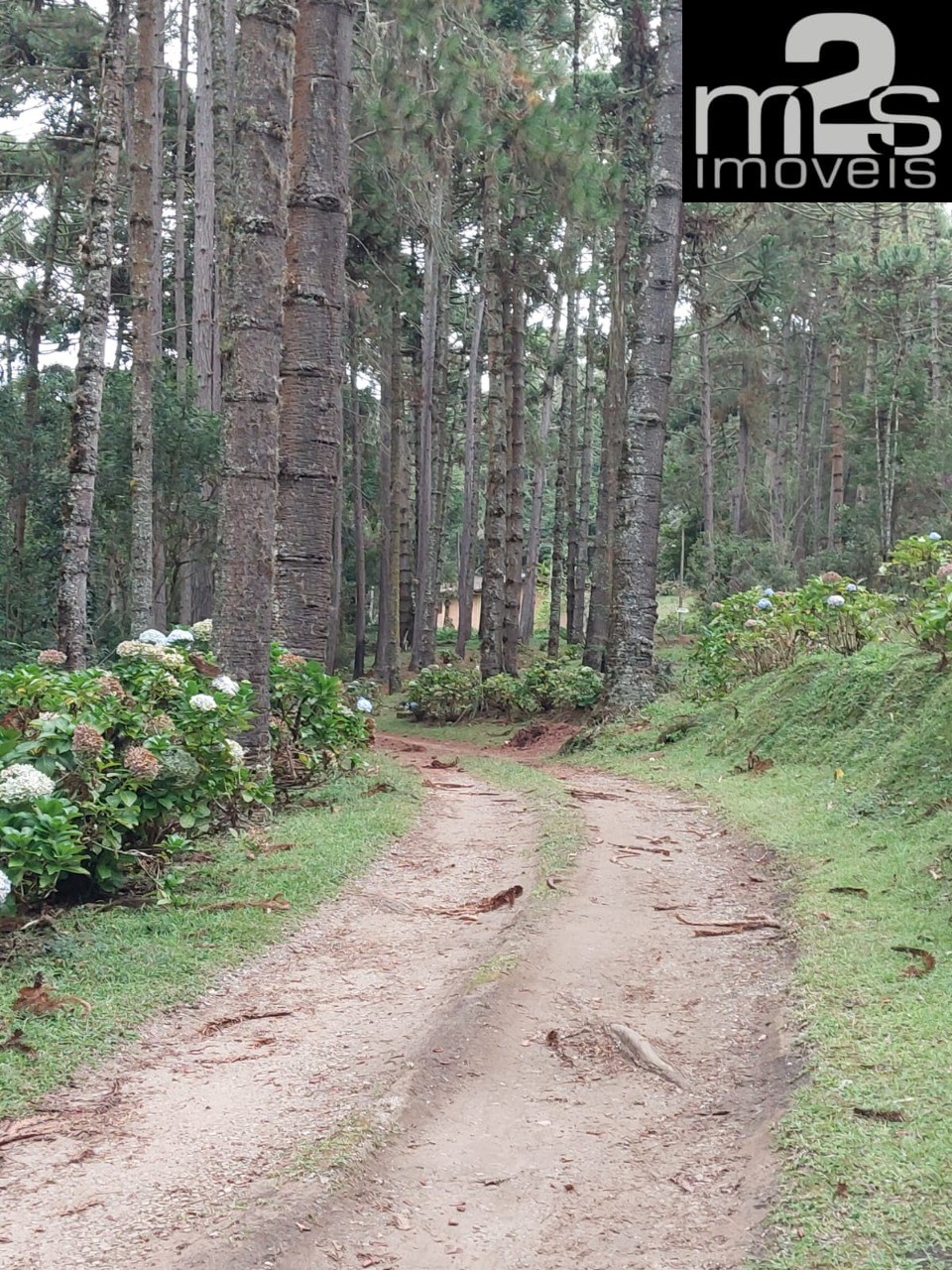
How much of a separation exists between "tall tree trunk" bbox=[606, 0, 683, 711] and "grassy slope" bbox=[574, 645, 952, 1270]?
7.19ft

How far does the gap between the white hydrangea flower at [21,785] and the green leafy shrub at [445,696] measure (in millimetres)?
14277

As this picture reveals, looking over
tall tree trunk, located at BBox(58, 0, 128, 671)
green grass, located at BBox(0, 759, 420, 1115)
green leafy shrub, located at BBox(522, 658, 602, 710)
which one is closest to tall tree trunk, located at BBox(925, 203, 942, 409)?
green leafy shrub, located at BBox(522, 658, 602, 710)

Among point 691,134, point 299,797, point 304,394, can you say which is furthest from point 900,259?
point 299,797

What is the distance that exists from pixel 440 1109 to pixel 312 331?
7.01 meters

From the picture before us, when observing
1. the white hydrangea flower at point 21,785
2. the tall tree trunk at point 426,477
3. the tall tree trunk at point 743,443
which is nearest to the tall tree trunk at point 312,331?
the white hydrangea flower at point 21,785

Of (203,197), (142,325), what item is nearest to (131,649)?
(142,325)

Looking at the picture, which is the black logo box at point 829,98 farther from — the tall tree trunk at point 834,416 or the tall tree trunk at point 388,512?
the tall tree trunk at point 834,416

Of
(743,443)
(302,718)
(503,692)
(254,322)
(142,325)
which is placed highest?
(743,443)

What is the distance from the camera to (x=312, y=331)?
9.47 m

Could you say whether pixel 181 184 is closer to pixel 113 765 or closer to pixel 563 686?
pixel 563 686

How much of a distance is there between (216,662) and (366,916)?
246 cm

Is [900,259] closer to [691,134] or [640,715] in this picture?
[691,134]

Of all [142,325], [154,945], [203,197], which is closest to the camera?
[154,945]

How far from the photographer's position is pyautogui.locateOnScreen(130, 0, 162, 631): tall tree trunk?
1405 centimetres
